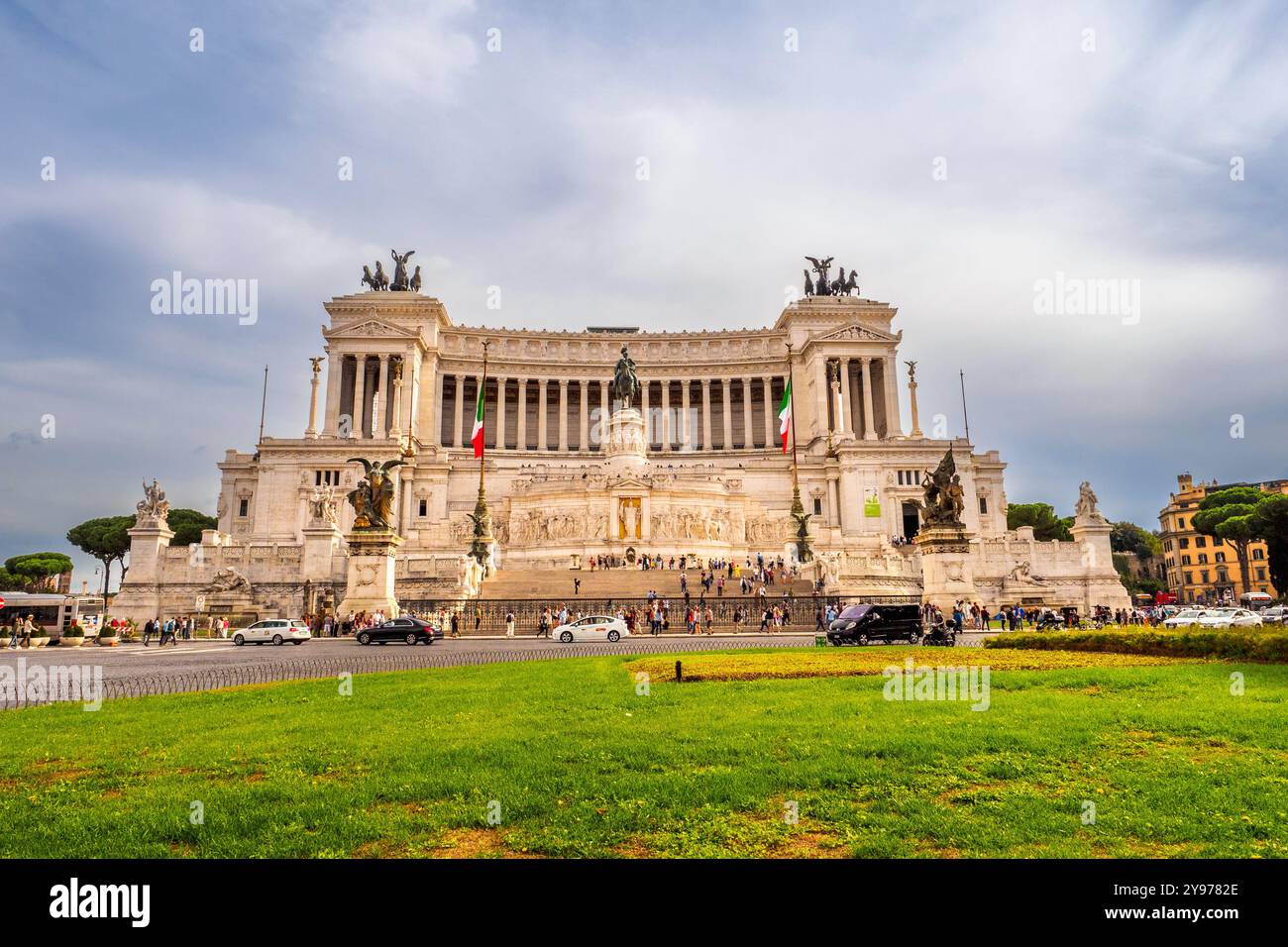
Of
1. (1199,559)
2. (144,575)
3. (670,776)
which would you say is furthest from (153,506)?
(1199,559)

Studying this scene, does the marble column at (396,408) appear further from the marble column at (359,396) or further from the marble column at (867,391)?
the marble column at (867,391)

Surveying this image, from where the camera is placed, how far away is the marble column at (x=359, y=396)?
87500 millimetres

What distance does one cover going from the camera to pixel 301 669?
21.5m

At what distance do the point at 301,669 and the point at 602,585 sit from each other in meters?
27.3

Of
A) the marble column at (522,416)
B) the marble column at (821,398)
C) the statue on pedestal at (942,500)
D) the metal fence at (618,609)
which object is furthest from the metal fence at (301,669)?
the marble column at (522,416)

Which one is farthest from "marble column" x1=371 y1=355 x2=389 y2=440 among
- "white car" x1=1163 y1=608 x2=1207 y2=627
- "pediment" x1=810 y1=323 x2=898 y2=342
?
"white car" x1=1163 y1=608 x2=1207 y2=627

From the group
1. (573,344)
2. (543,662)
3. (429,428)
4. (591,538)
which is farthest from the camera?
(573,344)

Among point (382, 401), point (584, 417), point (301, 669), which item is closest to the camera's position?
point (301, 669)

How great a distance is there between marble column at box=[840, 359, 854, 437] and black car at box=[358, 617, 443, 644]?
211 feet

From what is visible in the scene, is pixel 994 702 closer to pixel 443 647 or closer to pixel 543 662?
pixel 543 662

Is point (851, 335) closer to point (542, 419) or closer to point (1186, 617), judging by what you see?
point (542, 419)

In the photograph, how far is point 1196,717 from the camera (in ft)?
33.4
